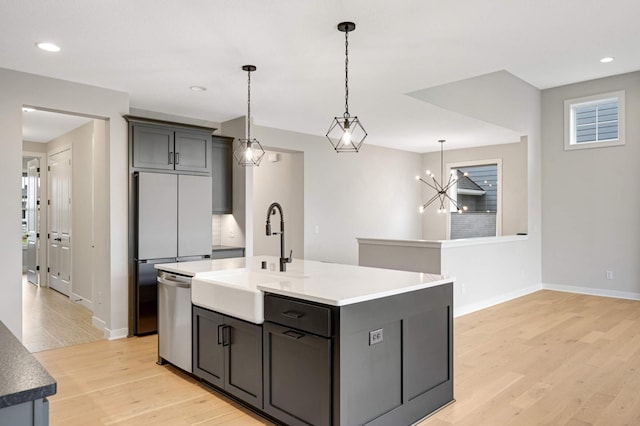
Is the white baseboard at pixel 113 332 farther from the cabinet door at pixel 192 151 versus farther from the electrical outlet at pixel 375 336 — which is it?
the electrical outlet at pixel 375 336

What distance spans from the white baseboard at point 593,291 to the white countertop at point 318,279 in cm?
534

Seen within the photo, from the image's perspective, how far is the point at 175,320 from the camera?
11.1ft

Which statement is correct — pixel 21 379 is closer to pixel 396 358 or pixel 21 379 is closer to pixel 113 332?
pixel 396 358

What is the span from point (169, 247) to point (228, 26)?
102 inches

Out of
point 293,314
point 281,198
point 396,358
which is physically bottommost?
point 396,358

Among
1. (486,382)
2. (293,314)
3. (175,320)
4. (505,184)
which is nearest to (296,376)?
(293,314)

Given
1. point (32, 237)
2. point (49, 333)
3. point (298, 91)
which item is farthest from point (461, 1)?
point (32, 237)

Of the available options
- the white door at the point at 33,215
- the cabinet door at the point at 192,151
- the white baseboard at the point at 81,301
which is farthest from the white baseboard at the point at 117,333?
the white door at the point at 33,215

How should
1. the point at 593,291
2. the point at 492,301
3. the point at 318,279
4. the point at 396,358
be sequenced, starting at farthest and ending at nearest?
the point at 593,291, the point at 492,301, the point at 318,279, the point at 396,358

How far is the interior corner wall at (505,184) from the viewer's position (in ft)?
23.7

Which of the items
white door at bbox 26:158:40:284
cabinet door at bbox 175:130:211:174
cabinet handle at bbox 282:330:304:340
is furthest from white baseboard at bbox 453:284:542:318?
white door at bbox 26:158:40:284

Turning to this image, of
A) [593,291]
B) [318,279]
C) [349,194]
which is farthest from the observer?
[349,194]

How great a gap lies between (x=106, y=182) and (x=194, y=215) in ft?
3.18

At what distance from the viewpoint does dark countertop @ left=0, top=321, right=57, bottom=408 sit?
3.11 feet
